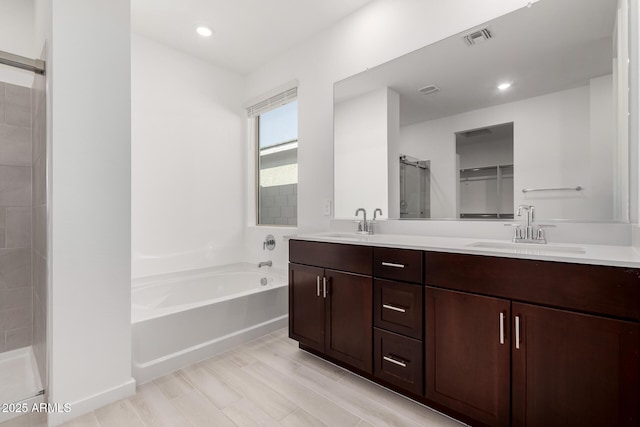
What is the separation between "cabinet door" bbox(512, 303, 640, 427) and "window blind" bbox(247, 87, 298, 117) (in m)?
2.57

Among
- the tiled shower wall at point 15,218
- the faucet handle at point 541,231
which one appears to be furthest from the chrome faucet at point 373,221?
the tiled shower wall at point 15,218

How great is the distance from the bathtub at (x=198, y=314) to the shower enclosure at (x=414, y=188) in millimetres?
1299

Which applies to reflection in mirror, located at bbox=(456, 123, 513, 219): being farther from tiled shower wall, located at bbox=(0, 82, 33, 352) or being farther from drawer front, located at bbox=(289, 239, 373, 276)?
tiled shower wall, located at bbox=(0, 82, 33, 352)

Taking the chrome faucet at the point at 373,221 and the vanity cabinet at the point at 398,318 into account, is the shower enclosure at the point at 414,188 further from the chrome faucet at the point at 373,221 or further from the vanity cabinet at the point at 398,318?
the vanity cabinet at the point at 398,318

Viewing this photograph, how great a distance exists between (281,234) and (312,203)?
0.54 m

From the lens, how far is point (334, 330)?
186 cm

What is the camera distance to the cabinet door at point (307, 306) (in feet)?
6.40

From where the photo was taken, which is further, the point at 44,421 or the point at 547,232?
the point at 547,232

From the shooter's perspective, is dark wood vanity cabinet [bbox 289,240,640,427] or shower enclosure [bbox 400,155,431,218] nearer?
dark wood vanity cabinet [bbox 289,240,640,427]

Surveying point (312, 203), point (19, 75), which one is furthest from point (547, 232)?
point (19, 75)

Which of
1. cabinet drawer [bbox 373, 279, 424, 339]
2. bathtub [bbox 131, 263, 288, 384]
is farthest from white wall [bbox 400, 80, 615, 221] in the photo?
bathtub [bbox 131, 263, 288, 384]

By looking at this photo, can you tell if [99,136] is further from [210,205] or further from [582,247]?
[582,247]

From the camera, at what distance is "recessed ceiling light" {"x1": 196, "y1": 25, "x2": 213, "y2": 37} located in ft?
8.39

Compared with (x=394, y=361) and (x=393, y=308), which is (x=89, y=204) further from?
(x=394, y=361)
